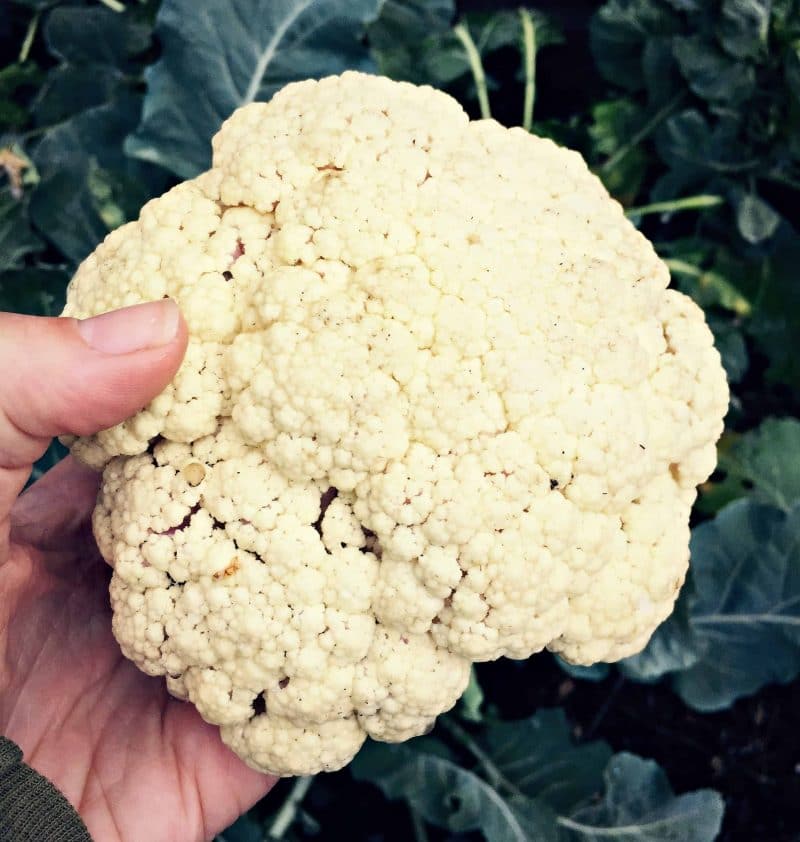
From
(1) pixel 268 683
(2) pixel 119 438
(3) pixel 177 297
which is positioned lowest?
(1) pixel 268 683

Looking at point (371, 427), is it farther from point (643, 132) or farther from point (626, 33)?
point (626, 33)

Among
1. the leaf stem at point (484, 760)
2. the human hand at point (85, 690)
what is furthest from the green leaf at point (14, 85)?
the leaf stem at point (484, 760)

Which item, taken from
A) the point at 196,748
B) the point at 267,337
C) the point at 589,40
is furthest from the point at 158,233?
the point at 589,40

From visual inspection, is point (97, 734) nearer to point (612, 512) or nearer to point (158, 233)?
point (158, 233)

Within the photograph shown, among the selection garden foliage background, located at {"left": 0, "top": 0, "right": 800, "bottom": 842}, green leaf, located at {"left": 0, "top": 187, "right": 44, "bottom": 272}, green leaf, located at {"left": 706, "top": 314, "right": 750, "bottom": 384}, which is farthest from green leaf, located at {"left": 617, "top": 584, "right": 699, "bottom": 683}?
green leaf, located at {"left": 0, "top": 187, "right": 44, "bottom": 272}

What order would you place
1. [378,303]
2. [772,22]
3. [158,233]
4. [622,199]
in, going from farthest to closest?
1. [622,199]
2. [772,22]
3. [158,233]
4. [378,303]

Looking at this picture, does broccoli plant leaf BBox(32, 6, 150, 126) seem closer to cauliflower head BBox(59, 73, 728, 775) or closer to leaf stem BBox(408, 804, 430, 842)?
cauliflower head BBox(59, 73, 728, 775)
